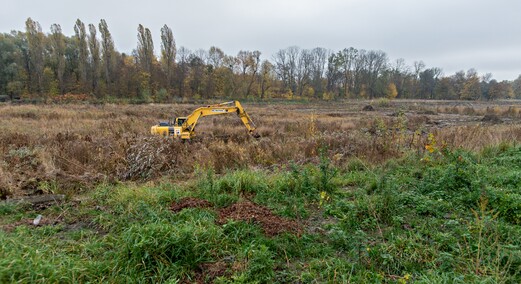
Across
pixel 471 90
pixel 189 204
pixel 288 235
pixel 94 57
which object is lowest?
pixel 288 235

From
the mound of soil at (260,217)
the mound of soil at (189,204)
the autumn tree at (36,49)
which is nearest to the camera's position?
the mound of soil at (260,217)

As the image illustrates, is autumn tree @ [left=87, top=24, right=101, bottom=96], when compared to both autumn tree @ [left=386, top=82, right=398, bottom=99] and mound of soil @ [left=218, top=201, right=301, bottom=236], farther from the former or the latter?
autumn tree @ [left=386, top=82, right=398, bottom=99]

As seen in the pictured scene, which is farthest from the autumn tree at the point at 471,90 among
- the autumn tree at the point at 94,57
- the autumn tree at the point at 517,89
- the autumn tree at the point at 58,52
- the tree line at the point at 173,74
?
the autumn tree at the point at 58,52

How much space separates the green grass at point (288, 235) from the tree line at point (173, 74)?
140 feet

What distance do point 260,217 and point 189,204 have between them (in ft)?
4.45

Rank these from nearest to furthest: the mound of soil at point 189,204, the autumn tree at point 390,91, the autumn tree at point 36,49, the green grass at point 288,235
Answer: the green grass at point 288,235
the mound of soil at point 189,204
the autumn tree at point 36,49
the autumn tree at point 390,91

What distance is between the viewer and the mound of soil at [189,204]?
448 cm

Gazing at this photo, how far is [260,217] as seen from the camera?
4105 millimetres

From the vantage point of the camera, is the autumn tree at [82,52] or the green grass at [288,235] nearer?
the green grass at [288,235]

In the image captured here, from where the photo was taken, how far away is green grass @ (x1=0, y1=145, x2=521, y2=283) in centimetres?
289

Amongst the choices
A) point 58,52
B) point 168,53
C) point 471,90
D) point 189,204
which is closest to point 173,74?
point 168,53

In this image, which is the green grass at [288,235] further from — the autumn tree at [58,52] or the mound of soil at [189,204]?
the autumn tree at [58,52]

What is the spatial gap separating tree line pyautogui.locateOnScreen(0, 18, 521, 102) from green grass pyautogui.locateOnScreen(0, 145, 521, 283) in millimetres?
42701

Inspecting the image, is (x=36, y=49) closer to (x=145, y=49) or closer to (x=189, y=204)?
(x=145, y=49)
